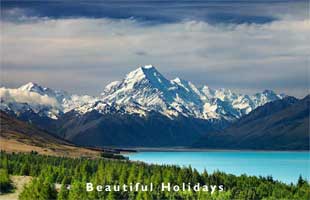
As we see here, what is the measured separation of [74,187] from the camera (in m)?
108

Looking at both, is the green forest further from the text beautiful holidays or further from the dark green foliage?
the text beautiful holidays

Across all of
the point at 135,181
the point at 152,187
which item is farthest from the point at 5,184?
the point at 152,187

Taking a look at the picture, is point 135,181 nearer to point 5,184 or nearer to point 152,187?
point 152,187

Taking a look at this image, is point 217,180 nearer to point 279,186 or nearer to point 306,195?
point 279,186

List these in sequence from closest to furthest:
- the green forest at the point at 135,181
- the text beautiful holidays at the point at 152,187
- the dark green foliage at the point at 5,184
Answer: the green forest at the point at 135,181 < the text beautiful holidays at the point at 152,187 < the dark green foliage at the point at 5,184

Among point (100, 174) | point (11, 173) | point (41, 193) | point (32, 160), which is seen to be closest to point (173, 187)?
point (100, 174)

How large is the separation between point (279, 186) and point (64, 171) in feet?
146

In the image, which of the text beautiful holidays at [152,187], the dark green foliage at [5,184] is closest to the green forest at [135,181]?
the dark green foliage at [5,184]

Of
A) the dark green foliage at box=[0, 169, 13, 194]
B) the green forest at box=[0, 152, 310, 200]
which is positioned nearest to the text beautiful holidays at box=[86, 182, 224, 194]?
the green forest at box=[0, 152, 310, 200]

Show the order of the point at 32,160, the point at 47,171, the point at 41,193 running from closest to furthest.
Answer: the point at 41,193 → the point at 47,171 → the point at 32,160

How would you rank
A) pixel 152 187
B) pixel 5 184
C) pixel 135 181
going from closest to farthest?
1. pixel 152 187
2. pixel 5 184
3. pixel 135 181

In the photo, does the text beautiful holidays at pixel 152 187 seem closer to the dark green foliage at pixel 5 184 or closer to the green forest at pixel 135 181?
the green forest at pixel 135 181

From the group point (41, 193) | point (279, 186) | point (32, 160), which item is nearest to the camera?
point (41, 193)

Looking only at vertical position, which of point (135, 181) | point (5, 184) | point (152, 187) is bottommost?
point (152, 187)
